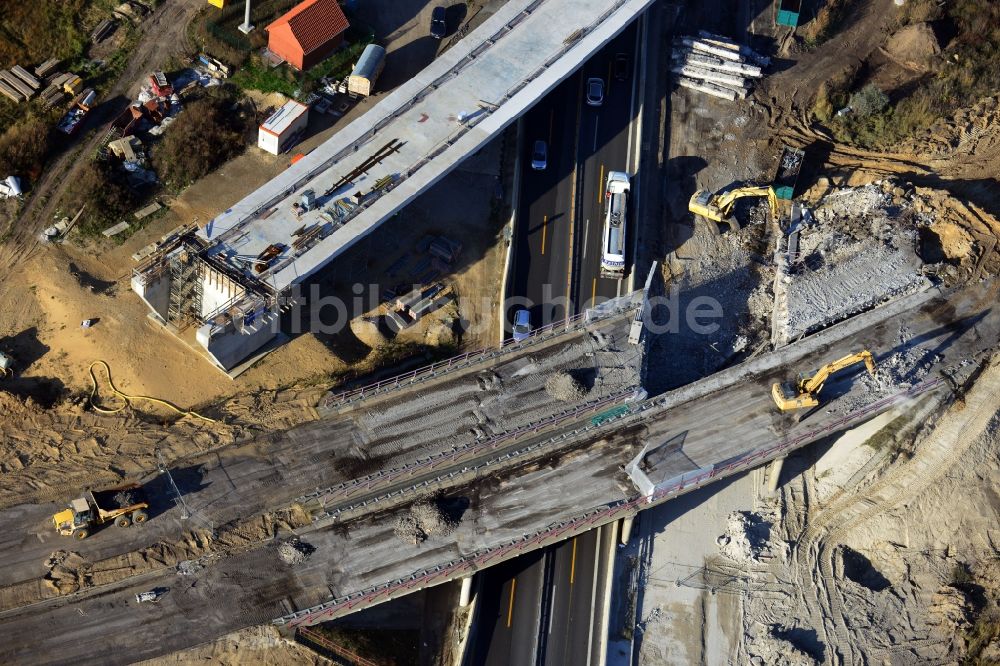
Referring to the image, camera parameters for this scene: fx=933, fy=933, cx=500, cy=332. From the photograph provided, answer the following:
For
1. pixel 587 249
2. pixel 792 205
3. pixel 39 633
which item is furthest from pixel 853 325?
pixel 39 633

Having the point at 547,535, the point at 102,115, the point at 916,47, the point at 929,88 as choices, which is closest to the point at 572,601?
the point at 547,535

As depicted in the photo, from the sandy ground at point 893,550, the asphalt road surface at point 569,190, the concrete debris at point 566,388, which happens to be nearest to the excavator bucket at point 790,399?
the sandy ground at point 893,550

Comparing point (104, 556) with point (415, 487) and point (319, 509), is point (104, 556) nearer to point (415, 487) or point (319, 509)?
point (319, 509)

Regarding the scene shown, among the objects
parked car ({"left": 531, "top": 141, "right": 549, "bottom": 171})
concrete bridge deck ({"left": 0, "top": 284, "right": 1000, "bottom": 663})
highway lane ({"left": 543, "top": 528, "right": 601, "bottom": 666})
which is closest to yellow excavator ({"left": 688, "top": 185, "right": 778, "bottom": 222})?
parked car ({"left": 531, "top": 141, "right": 549, "bottom": 171})

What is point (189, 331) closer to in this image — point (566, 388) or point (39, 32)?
point (566, 388)

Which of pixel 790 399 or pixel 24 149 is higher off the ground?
pixel 24 149
